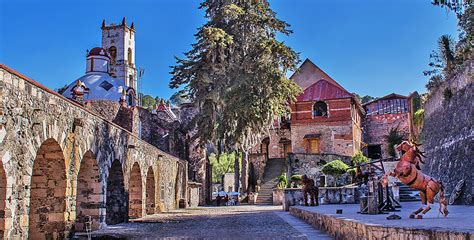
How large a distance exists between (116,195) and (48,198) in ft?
18.2

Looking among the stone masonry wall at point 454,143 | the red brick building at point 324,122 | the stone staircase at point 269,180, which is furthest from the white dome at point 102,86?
the stone masonry wall at point 454,143

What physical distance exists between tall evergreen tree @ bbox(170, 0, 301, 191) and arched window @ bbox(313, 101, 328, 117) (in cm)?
1379

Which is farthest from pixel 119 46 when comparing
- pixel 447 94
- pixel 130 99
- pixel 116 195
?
pixel 447 94

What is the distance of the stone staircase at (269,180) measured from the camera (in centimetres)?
3384

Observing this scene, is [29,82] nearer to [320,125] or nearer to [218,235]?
[218,235]

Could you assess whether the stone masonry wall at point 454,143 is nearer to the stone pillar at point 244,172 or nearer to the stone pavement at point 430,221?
the stone pavement at point 430,221

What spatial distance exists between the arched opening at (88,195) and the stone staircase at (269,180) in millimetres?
20508

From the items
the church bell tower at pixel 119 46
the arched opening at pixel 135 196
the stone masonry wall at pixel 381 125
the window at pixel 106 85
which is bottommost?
the arched opening at pixel 135 196

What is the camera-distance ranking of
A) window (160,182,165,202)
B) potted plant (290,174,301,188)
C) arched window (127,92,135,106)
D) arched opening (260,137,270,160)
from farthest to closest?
arched opening (260,137,270,160) → arched window (127,92,135,106) → potted plant (290,174,301,188) → window (160,182,165,202)

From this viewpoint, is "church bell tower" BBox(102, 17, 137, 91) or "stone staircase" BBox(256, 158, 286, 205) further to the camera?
"church bell tower" BBox(102, 17, 137, 91)

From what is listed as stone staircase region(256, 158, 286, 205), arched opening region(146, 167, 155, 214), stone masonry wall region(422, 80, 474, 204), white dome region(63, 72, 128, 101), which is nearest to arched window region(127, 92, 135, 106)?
white dome region(63, 72, 128, 101)

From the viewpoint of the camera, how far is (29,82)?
955cm

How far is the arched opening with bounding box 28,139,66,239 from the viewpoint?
11.3 metres

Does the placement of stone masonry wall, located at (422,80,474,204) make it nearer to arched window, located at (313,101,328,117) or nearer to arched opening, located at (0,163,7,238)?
arched opening, located at (0,163,7,238)
